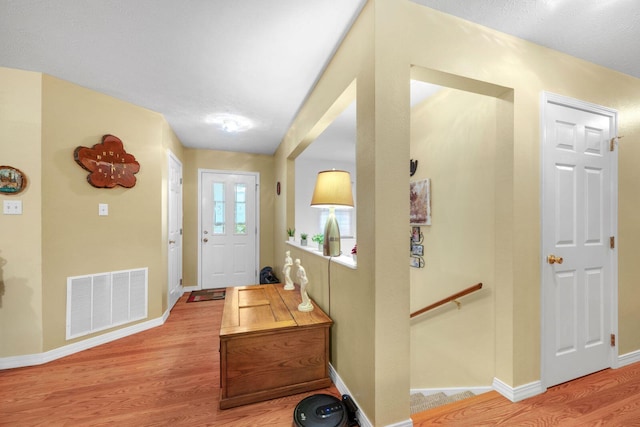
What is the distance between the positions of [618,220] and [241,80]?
125 inches

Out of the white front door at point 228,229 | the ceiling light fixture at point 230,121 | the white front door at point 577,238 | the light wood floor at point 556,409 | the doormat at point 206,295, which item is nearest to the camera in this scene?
the light wood floor at point 556,409

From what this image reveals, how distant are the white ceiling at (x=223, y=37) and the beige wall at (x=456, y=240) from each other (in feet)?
1.88

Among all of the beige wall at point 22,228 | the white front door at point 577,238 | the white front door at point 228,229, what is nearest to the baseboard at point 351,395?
the white front door at point 577,238

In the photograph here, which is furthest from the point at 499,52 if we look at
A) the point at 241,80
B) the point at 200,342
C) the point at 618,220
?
the point at 200,342

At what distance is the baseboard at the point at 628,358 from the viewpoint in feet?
6.64

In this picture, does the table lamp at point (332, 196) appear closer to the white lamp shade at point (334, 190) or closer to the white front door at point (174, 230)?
the white lamp shade at point (334, 190)

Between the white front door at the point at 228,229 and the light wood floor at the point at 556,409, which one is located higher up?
the white front door at the point at 228,229

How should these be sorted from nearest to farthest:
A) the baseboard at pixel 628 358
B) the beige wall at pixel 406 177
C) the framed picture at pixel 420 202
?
1. the beige wall at pixel 406 177
2. the baseboard at pixel 628 358
3. the framed picture at pixel 420 202

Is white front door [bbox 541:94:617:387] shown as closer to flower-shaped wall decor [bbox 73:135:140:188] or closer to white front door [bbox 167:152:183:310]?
flower-shaped wall decor [bbox 73:135:140:188]

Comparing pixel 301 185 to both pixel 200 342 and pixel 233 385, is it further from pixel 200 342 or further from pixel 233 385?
pixel 233 385

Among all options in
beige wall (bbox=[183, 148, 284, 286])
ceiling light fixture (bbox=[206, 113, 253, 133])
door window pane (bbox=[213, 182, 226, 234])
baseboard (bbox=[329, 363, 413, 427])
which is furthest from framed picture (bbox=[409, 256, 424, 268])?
door window pane (bbox=[213, 182, 226, 234])

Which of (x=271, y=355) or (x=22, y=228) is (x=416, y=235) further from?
(x=22, y=228)

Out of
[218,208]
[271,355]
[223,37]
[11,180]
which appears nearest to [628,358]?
[271,355]

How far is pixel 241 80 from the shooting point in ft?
7.27
